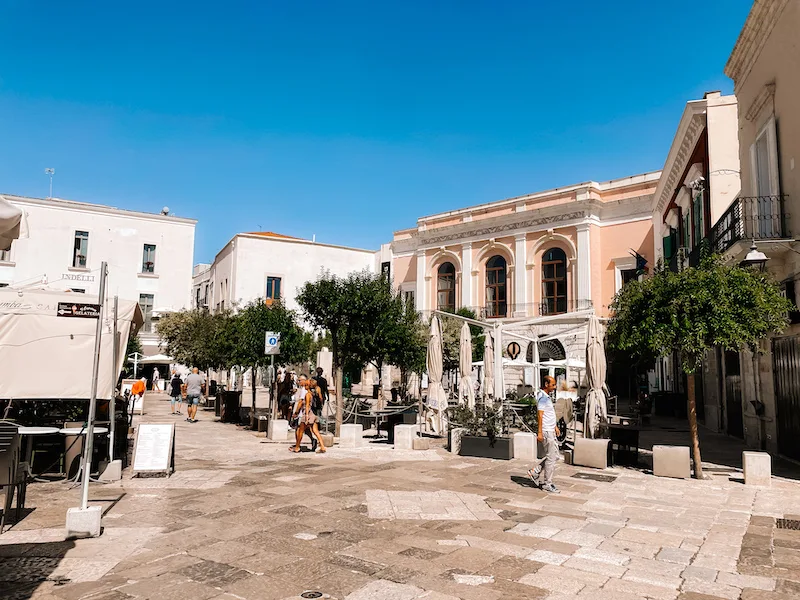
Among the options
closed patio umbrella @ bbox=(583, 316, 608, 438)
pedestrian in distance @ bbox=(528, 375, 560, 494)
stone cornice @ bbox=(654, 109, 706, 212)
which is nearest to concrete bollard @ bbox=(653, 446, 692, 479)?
pedestrian in distance @ bbox=(528, 375, 560, 494)

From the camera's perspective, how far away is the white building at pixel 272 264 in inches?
1629

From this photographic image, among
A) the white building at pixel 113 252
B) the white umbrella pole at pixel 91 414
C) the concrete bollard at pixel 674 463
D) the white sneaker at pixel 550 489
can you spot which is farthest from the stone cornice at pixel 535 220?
the white umbrella pole at pixel 91 414

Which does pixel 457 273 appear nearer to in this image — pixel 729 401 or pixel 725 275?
pixel 729 401

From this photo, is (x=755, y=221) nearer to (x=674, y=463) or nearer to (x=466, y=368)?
(x=674, y=463)

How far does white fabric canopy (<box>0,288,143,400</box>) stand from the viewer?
9.04m

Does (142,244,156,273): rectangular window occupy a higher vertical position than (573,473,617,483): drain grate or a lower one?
higher

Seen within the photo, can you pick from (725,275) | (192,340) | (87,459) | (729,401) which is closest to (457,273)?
(192,340)

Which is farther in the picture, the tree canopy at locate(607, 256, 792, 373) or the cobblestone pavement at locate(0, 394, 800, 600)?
the tree canopy at locate(607, 256, 792, 373)

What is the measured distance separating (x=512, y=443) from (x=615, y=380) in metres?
21.9

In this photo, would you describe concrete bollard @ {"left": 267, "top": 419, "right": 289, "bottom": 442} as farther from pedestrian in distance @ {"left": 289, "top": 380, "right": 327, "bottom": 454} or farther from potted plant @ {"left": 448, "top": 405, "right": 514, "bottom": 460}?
potted plant @ {"left": 448, "top": 405, "right": 514, "bottom": 460}

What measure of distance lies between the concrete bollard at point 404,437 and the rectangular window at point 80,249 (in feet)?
95.0

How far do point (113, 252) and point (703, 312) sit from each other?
33720mm

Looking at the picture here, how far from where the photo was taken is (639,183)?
30859 millimetres

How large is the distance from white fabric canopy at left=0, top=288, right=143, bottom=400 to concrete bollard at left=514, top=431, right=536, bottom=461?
683cm
